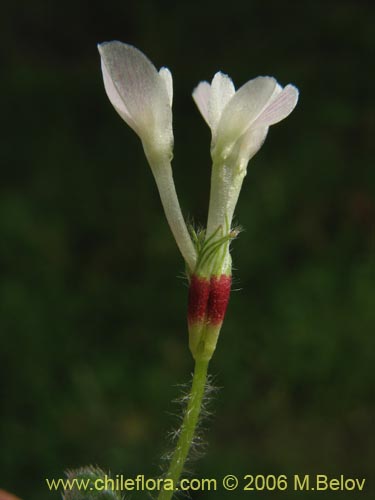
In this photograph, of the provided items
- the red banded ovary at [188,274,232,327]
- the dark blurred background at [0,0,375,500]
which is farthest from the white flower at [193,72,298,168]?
the dark blurred background at [0,0,375,500]

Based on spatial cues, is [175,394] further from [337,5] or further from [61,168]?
[337,5]

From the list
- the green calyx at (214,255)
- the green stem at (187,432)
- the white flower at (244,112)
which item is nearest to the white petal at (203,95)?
the white flower at (244,112)

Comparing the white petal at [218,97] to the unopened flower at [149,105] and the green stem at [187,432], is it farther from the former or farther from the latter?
the green stem at [187,432]

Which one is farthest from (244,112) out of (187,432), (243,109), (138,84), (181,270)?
(181,270)

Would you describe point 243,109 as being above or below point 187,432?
above

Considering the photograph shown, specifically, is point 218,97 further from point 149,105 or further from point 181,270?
point 181,270

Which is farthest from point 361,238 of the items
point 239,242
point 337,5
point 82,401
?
point 337,5

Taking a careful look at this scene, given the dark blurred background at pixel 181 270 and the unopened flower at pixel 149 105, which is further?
the dark blurred background at pixel 181 270
